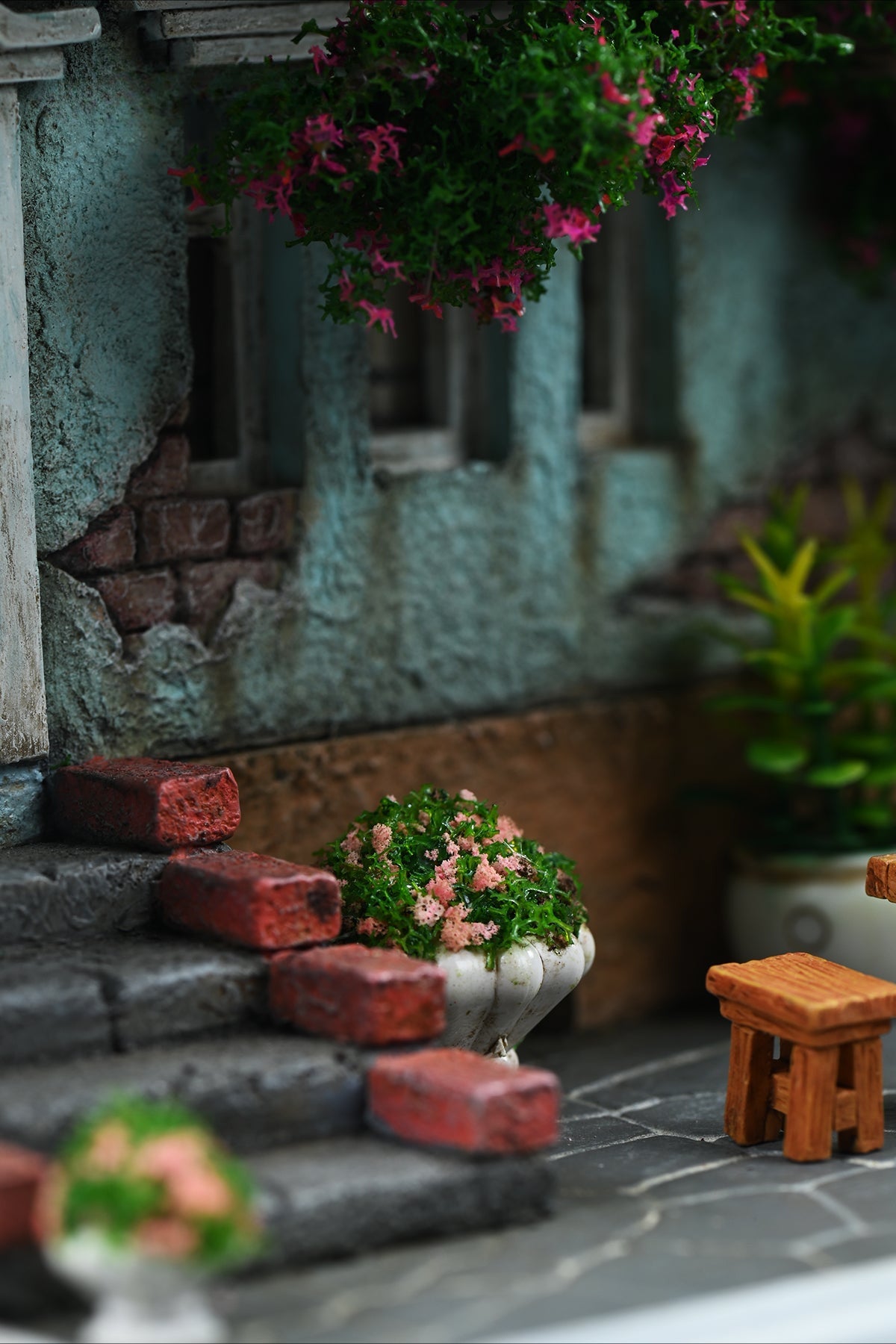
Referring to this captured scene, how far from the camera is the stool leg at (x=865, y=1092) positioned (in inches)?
157

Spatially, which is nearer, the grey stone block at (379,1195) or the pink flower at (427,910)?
the grey stone block at (379,1195)

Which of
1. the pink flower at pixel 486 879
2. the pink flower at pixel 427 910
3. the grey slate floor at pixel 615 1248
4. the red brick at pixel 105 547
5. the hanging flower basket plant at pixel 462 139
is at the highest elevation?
the hanging flower basket plant at pixel 462 139

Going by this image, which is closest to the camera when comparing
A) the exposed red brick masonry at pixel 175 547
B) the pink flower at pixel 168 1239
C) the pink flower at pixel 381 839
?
the pink flower at pixel 168 1239

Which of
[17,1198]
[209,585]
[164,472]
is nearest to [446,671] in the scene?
[209,585]

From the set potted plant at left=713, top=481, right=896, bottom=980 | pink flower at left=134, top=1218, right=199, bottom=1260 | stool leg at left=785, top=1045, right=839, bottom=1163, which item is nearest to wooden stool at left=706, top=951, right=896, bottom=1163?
stool leg at left=785, top=1045, right=839, bottom=1163

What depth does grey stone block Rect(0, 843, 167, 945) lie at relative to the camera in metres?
3.89

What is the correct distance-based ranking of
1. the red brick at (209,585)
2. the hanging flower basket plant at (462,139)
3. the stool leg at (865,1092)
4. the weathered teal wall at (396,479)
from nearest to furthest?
the hanging flower basket plant at (462,139) → the stool leg at (865,1092) → the weathered teal wall at (396,479) → the red brick at (209,585)

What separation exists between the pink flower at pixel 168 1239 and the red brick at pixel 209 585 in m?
2.19

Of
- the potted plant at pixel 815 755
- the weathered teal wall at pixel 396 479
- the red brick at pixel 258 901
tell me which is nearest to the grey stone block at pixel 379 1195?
the red brick at pixel 258 901

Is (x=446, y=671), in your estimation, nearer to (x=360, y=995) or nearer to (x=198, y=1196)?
(x=360, y=995)

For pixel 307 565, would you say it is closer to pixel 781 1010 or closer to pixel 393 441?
pixel 393 441

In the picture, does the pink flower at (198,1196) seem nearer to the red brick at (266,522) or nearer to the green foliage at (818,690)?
the red brick at (266,522)

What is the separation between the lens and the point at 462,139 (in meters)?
4.05

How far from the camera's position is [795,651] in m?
5.67
